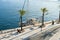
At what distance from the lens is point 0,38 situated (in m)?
42.2

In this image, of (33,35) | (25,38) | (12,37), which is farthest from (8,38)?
(33,35)

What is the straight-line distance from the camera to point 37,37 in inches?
1740

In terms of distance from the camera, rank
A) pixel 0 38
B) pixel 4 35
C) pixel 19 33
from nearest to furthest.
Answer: pixel 0 38 < pixel 4 35 < pixel 19 33

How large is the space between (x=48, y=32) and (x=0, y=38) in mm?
15675

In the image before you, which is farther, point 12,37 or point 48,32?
point 48,32

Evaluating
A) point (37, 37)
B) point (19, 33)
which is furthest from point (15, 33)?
point (37, 37)

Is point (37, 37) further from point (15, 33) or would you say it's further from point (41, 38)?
point (15, 33)

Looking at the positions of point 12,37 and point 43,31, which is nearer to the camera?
point 12,37

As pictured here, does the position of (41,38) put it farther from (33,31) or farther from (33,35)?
(33,31)

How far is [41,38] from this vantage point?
43.4 meters

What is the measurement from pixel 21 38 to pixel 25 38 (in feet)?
3.62

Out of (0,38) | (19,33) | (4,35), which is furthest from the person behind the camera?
(19,33)

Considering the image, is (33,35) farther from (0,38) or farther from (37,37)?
(0,38)

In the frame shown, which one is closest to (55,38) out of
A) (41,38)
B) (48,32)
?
(41,38)
